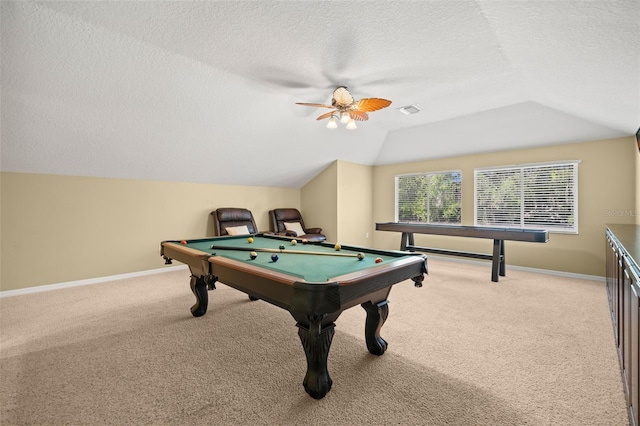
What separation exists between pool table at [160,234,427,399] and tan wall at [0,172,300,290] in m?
2.65

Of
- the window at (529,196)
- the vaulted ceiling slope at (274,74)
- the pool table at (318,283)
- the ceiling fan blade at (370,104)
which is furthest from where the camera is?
the window at (529,196)

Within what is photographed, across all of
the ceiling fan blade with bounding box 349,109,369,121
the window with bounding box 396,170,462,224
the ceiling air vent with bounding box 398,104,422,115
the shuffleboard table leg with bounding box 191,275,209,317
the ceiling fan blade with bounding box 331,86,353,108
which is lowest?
the shuffleboard table leg with bounding box 191,275,209,317

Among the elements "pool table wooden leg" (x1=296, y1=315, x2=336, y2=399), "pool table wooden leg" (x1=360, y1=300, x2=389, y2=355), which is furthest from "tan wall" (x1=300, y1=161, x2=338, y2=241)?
"pool table wooden leg" (x1=296, y1=315, x2=336, y2=399)

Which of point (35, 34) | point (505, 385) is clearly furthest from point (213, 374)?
point (35, 34)

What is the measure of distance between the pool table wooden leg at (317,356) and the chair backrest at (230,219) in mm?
4032

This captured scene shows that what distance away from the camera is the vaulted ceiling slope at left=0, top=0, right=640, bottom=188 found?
7.21ft

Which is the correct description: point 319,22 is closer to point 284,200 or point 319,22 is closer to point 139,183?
point 139,183

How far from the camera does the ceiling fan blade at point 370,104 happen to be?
3023 mm

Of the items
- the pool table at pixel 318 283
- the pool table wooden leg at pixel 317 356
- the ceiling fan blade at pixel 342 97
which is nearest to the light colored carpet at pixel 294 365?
the pool table wooden leg at pixel 317 356

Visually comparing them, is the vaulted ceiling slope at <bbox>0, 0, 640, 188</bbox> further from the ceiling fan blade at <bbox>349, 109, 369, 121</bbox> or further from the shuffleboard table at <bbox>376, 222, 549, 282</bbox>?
the shuffleboard table at <bbox>376, 222, 549, 282</bbox>

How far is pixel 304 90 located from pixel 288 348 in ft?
10.1

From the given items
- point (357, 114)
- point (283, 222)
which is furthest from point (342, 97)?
point (283, 222)

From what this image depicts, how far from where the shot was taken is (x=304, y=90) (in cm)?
376

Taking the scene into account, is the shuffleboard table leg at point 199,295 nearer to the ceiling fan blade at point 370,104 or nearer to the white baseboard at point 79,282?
the white baseboard at point 79,282
